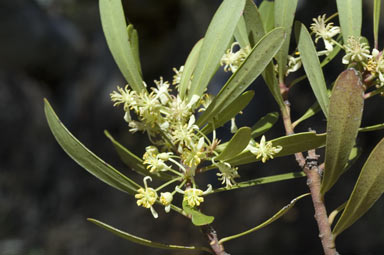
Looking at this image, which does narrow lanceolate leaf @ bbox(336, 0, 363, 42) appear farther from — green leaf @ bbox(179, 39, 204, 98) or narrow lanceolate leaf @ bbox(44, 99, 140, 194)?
narrow lanceolate leaf @ bbox(44, 99, 140, 194)

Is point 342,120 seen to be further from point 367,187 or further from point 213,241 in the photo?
point 213,241

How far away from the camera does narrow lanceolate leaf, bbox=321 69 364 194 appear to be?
0.41m

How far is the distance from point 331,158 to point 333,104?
65mm

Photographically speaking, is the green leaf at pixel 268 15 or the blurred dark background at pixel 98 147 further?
the blurred dark background at pixel 98 147

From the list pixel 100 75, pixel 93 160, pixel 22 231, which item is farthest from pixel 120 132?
pixel 93 160

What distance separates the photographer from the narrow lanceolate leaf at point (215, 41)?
483 millimetres

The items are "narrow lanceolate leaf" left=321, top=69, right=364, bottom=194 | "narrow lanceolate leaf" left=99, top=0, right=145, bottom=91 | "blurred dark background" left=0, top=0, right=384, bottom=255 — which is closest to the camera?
"narrow lanceolate leaf" left=321, top=69, right=364, bottom=194

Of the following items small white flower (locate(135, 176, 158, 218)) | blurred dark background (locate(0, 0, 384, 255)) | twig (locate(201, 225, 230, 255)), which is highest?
blurred dark background (locate(0, 0, 384, 255))

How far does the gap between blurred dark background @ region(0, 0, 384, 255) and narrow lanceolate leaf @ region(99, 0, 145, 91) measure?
2.21 m

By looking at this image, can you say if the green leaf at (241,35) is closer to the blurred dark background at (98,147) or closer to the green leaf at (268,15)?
the green leaf at (268,15)

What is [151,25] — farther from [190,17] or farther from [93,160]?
[93,160]

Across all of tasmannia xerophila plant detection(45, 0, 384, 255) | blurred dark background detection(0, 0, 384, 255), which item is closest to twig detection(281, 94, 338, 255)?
tasmannia xerophila plant detection(45, 0, 384, 255)

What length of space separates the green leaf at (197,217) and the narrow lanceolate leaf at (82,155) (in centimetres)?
7

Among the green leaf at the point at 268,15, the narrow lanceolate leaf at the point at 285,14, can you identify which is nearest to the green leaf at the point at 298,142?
the narrow lanceolate leaf at the point at 285,14
